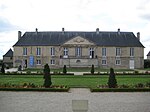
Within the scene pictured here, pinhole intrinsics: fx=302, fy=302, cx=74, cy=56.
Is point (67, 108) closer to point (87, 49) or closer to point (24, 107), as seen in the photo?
point (24, 107)

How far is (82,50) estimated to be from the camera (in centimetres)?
5631

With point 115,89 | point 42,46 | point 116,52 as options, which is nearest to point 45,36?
point 42,46

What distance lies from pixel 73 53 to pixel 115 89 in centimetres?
3795

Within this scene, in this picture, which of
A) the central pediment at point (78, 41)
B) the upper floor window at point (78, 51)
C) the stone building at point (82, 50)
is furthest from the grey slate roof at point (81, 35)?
the upper floor window at point (78, 51)

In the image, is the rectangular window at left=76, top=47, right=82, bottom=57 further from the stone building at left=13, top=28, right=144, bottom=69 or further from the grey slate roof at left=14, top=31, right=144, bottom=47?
the grey slate roof at left=14, top=31, right=144, bottom=47

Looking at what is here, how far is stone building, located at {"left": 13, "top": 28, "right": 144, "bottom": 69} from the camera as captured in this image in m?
56.1

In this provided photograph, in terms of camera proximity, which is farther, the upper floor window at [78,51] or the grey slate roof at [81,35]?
the grey slate roof at [81,35]

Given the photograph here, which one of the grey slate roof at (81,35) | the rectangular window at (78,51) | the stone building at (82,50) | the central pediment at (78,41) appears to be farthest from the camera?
the grey slate roof at (81,35)

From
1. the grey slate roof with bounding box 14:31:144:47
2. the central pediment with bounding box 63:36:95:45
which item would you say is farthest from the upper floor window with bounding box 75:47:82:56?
the grey slate roof with bounding box 14:31:144:47

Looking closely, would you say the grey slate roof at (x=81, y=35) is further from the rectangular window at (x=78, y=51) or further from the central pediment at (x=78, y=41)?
the rectangular window at (x=78, y=51)

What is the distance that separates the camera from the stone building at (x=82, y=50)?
5606 cm

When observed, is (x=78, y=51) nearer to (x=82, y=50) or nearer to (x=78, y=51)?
(x=78, y=51)

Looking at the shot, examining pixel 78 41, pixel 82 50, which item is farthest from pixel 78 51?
pixel 78 41

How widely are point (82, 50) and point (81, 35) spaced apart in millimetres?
3217
